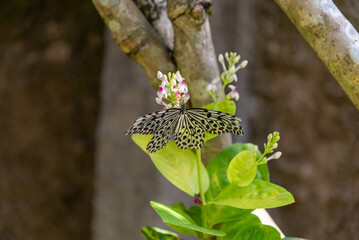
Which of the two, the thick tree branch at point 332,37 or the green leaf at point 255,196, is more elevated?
the thick tree branch at point 332,37

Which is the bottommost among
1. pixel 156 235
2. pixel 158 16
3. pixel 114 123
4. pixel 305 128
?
pixel 305 128

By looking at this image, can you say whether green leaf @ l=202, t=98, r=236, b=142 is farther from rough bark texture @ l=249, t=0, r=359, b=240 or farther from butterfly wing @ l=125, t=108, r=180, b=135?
rough bark texture @ l=249, t=0, r=359, b=240

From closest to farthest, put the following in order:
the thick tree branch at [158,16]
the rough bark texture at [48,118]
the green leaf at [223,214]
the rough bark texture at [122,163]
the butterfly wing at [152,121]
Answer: the butterfly wing at [152,121]
the green leaf at [223,214]
the thick tree branch at [158,16]
the rough bark texture at [122,163]
the rough bark texture at [48,118]

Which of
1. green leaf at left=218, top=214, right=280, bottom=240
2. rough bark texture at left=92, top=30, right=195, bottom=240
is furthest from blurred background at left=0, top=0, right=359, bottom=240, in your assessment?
green leaf at left=218, top=214, right=280, bottom=240

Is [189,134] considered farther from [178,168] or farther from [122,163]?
[122,163]

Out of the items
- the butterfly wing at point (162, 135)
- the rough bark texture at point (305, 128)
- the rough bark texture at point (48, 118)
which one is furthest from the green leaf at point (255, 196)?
the rough bark texture at point (48, 118)

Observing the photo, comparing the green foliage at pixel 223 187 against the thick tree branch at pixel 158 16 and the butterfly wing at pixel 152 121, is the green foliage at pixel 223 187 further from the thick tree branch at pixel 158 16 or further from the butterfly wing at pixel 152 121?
the thick tree branch at pixel 158 16

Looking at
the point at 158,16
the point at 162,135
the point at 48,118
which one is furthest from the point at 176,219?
the point at 48,118
